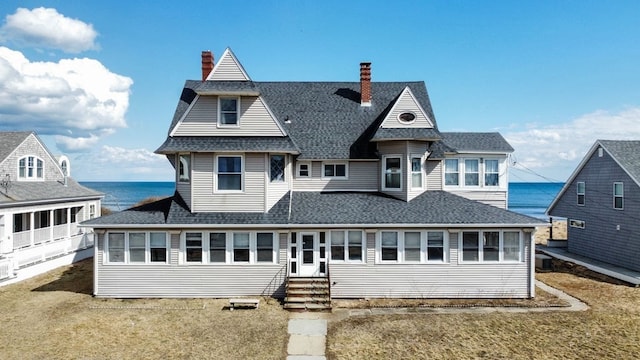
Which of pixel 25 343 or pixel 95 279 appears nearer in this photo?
pixel 25 343

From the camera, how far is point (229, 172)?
17484 millimetres

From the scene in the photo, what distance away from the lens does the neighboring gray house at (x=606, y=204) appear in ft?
69.1

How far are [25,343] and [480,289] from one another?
17829 mm

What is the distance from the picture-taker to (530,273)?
55.4 feet

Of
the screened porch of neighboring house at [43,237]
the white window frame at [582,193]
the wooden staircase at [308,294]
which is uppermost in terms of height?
the white window frame at [582,193]

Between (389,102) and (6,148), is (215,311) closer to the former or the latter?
(389,102)

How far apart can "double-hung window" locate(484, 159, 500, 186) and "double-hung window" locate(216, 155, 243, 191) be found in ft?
47.5

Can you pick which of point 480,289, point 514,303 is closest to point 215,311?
point 480,289

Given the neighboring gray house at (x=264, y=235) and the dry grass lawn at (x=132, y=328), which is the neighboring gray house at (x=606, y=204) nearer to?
the neighboring gray house at (x=264, y=235)

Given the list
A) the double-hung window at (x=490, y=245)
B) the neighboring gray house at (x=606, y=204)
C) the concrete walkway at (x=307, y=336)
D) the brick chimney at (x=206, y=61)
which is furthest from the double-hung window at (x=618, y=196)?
the brick chimney at (x=206, y=61)

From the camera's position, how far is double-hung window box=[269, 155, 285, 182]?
59.4 feet

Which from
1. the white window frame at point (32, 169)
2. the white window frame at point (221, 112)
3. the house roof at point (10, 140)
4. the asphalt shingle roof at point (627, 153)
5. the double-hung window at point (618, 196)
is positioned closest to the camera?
the white window frame at point (221, 112)

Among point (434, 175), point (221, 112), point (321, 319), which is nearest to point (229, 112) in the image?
point (221, 112)

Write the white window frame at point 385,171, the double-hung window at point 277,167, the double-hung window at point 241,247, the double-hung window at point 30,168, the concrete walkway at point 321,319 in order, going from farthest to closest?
the double-hung window at point 30,168 < the white window frame at point 385,171 < the double-hung window at point 277,167 < the double-hung window at point 241,247 < the concrete walkway at point 321,319
